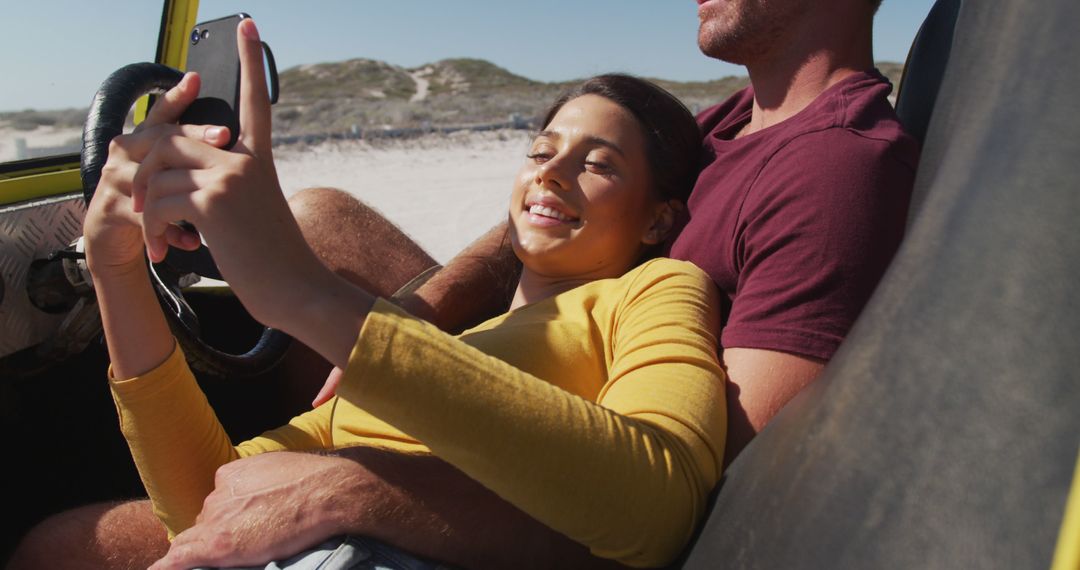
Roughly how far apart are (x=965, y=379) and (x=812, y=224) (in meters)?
0.68

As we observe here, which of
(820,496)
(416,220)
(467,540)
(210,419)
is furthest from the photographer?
(416,220)

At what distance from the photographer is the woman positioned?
1.02 meters

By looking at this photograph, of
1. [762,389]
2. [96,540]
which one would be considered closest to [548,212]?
[762,389]

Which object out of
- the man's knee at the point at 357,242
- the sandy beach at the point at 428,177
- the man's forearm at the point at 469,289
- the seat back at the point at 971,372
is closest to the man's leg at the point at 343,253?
the man's knee at the point at 357,242

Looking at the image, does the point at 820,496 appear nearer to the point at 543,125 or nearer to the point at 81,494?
the point at 543,125

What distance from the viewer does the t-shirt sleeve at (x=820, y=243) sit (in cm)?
131

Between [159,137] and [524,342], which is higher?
[159,137]

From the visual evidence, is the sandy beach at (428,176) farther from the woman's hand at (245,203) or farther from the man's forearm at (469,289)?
the woman's hand at (245,203)

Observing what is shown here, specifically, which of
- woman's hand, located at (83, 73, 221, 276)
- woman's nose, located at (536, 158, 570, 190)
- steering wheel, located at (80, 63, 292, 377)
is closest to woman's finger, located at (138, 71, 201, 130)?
woman's hand, located at (83, 73, 221, 276)

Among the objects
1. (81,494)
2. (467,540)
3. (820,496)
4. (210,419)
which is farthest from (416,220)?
(820,496)

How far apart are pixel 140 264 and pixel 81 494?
100cm

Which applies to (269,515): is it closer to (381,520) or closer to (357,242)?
(381,520)

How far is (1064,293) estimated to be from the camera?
0.65 meters

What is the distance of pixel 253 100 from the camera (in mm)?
1045
